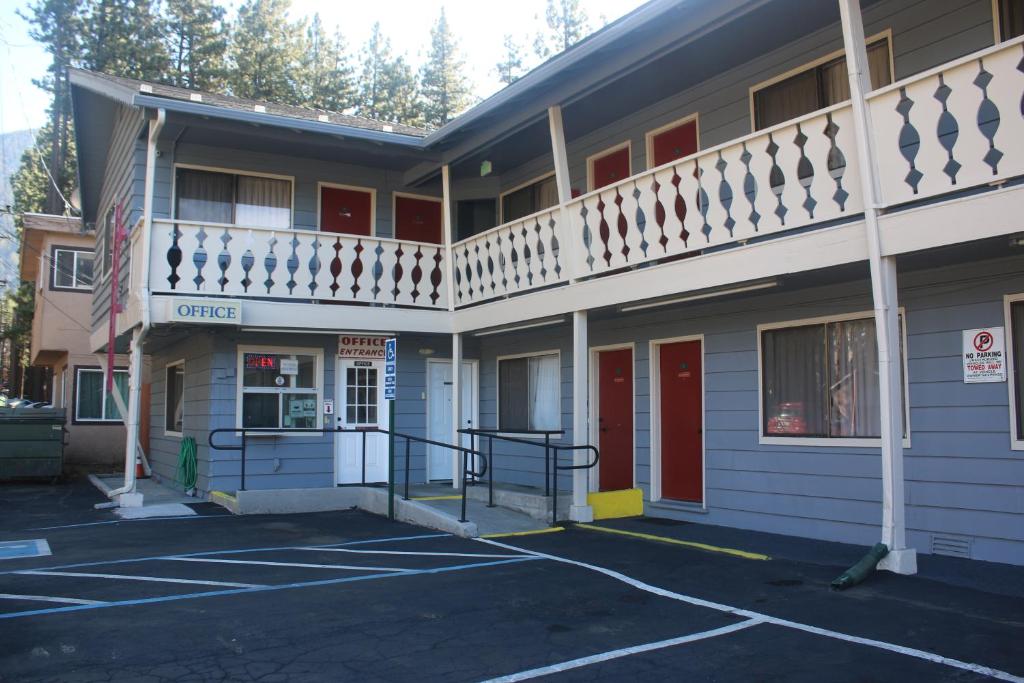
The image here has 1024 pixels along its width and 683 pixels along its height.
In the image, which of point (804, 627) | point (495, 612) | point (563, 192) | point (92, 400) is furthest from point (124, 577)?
point (92, 400)

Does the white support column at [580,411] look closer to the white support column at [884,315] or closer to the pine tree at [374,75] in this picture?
the white support column at [884,315]

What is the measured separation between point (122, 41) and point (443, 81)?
14441 millimetres

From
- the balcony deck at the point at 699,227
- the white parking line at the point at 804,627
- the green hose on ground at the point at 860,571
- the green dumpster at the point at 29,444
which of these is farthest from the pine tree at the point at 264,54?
the green hose on ground at the point at 860,571

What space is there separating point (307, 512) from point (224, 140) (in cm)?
636

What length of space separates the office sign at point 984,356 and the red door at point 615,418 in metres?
5.05

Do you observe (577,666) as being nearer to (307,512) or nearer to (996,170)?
(996,170)

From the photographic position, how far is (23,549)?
926 centimetres

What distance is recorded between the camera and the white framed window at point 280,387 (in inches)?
532

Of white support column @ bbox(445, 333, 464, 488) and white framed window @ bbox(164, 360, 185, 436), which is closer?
white support column @ bbox(445, 333, 464, 488)

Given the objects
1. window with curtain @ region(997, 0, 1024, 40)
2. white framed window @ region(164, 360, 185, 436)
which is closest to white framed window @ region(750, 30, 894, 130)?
window with curtain @ region(997, 0, 1024, 40)

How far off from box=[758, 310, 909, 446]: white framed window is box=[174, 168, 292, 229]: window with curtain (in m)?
8.81

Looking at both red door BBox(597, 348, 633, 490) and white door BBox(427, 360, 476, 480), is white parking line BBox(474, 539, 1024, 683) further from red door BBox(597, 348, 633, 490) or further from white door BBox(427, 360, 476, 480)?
white door BBox(427, 360, 476, 480)

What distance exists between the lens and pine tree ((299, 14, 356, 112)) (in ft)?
123

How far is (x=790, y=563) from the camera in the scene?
8008mm
